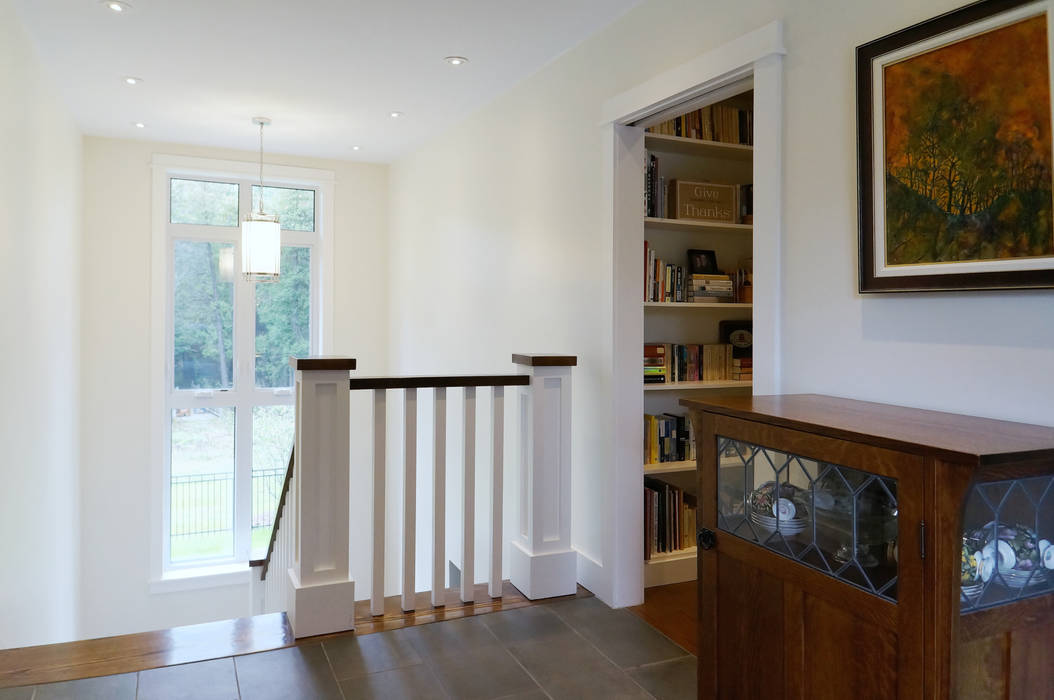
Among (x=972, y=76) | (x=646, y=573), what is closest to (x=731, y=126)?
(x=972, y=76)

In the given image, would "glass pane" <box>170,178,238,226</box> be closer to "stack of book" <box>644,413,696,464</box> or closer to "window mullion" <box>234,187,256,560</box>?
"window mullion" <box>234,187,256,560</box>

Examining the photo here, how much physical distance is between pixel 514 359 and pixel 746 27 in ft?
5.05

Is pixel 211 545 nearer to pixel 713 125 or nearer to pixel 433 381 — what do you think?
pixel 433 381

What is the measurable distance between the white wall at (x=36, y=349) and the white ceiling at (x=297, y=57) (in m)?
0.22

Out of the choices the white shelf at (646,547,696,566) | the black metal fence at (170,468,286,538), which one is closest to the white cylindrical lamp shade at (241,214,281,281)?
the black metal fence at (170,468,286,538)

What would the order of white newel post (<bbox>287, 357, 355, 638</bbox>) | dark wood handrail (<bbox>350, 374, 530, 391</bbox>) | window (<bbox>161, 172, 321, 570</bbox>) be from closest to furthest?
white newel post (<bbox>287, 357, 355, 638</bbox>)
dark wood handrail (<bbox>350, 374, 530, 391</bbox>)
window (<bbox>161, 172, 321, 570</bbox>)

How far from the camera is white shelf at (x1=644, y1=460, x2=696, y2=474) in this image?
3.26 metres

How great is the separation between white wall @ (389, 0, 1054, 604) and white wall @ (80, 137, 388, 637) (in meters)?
1.88

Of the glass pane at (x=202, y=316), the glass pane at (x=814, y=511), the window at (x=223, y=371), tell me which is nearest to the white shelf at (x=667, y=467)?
the glass pane at (x=814, y=511)

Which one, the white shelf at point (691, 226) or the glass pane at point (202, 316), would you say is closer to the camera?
the white shelf at point (691, 226)

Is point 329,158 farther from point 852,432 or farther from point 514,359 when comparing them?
point 852,432

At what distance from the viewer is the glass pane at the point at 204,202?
18.4 ft

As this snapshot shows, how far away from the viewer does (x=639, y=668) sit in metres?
2.43

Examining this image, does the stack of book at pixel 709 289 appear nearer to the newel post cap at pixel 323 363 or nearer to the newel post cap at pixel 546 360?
the newel post cap at pixel 546 360
